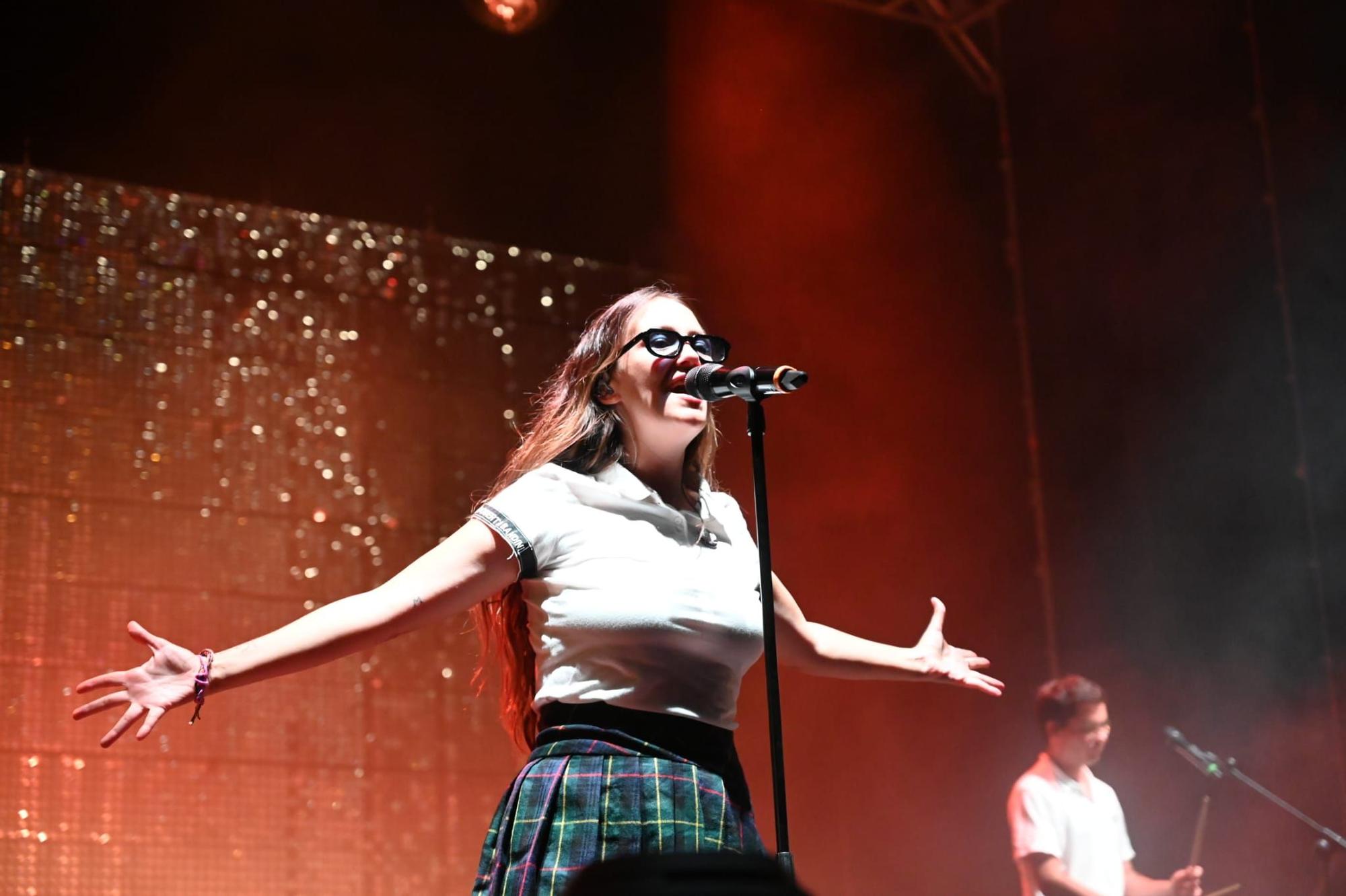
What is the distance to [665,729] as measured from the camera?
192 centimetres

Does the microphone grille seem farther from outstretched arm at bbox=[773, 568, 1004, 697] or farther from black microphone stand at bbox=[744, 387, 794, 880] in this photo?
outstretched arm at bbox=[773, 568, 1004, 697]

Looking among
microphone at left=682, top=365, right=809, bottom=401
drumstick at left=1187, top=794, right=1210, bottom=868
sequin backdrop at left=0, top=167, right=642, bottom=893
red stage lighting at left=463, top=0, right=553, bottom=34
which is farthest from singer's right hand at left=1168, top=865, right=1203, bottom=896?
red stage lighting at left=463, top=0, right=553, bottom=34

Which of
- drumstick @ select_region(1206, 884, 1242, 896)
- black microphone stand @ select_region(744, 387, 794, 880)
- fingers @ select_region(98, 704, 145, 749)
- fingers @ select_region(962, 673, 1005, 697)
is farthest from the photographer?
drumstick @ select_region(1206, 884, 1242, 896)

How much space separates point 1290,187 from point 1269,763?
1.80m

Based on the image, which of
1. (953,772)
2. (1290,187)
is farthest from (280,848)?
(1290,187)

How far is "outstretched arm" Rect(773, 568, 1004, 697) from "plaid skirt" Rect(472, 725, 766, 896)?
356mm

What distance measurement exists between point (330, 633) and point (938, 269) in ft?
13.5

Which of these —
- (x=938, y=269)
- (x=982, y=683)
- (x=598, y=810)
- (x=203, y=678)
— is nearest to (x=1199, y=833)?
(x=938, y=269)

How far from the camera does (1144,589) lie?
16.6ft

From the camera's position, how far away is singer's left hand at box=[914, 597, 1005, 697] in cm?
224

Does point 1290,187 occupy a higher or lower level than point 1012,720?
higher

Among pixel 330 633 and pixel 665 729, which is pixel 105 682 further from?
pixel 665 729

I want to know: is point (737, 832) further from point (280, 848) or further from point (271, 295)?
point (271, 295)

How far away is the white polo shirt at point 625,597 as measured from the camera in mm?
1917
